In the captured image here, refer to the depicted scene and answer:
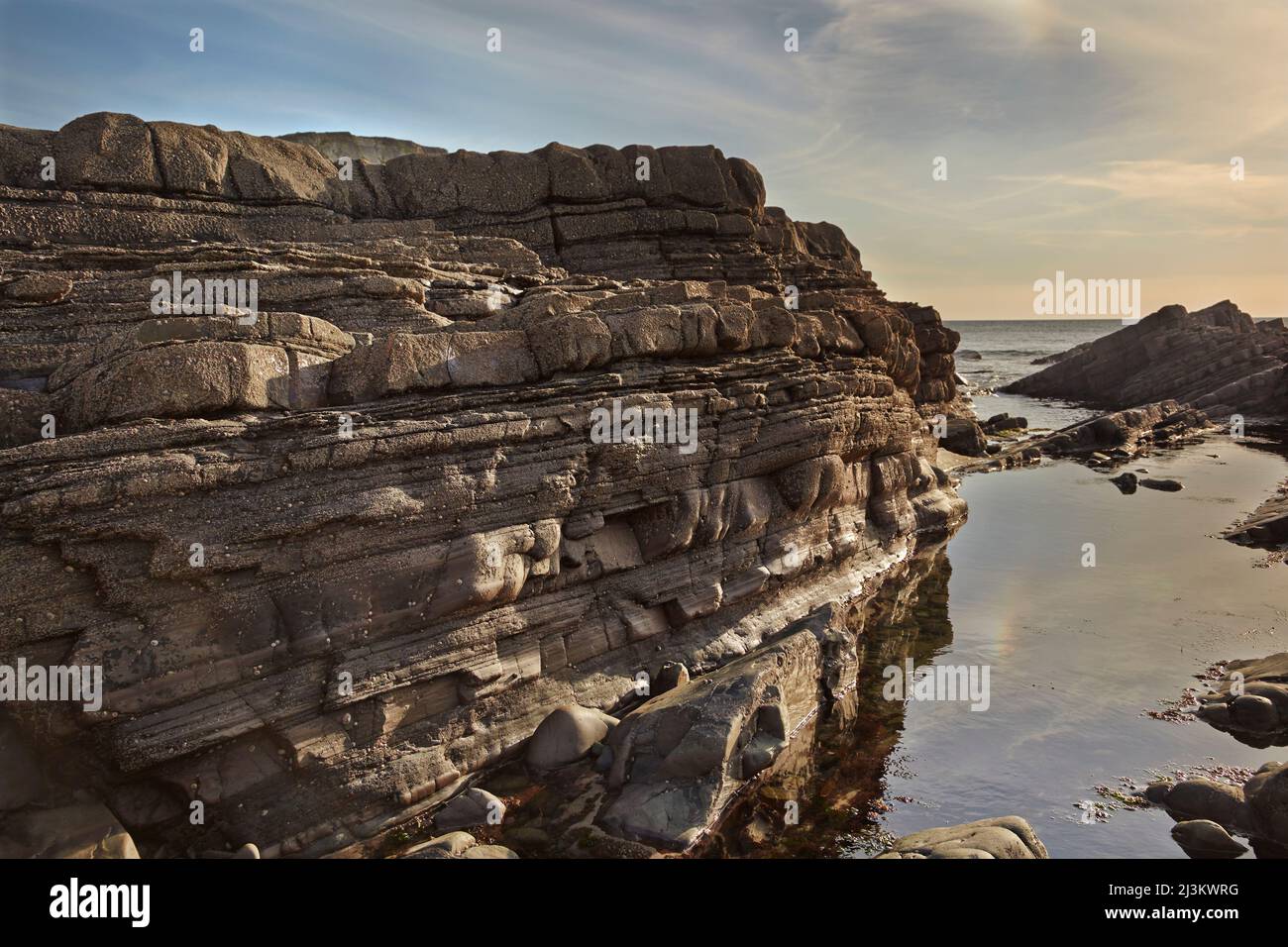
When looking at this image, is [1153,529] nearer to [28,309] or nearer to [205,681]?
[205,681]

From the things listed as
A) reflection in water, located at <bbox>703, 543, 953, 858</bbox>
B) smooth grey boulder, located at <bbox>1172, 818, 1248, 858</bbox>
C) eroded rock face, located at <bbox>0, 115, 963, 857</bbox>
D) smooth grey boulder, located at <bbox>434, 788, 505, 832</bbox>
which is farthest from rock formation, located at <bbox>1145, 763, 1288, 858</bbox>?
smooth grey boulder, located at <bbox>434, 788, 505, 832</bbox>

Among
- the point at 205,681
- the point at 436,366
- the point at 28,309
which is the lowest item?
the point at 205,681

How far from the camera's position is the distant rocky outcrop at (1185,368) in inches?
2403

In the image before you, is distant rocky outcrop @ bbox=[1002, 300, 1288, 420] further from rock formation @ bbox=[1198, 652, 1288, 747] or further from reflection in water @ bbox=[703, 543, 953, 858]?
reflection in water @ bbox=[703, 543, 953, 858]

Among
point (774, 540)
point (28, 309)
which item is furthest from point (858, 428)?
point (28, 309)

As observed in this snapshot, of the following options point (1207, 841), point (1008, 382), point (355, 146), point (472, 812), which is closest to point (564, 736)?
point (472, 812)

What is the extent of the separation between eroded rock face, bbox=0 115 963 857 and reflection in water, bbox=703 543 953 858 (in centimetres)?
65

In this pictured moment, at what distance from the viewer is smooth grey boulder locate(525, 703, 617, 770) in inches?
587

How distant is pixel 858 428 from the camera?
25781 millimetres

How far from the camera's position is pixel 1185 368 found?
68.5 meters

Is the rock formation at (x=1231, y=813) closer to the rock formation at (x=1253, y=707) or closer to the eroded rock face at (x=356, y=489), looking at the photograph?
the rock formation at (x=1253, y=707)

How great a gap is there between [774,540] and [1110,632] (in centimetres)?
877

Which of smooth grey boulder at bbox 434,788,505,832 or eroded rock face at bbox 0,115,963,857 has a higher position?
eroded rock face at bbox 0,115,963,857

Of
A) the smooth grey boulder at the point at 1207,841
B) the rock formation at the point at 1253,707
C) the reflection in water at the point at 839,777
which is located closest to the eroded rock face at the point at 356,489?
the reflection in water at the point at 839,777
